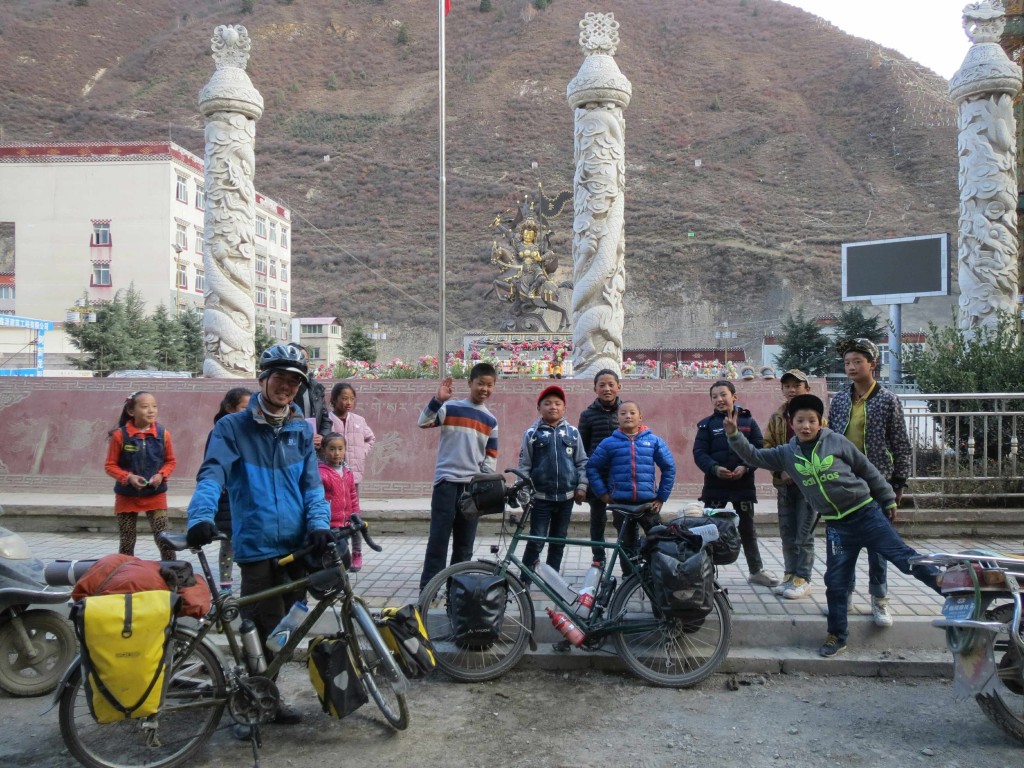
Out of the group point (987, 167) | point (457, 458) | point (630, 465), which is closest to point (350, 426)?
point (457, 458)

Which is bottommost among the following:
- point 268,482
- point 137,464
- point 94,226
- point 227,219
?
point 137,464

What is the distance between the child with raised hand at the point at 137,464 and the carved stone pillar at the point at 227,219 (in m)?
5.87

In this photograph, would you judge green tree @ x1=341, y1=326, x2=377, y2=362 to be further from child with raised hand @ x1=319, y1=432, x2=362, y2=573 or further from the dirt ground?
the dirt ground

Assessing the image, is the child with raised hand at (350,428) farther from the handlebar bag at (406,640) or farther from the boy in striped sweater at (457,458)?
the handlebar bag at (406,640)

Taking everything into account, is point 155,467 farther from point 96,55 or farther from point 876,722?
point 96,55

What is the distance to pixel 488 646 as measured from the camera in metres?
4.96

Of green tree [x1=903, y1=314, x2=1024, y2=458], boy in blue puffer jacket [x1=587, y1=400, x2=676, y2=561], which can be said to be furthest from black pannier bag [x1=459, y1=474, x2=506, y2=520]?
green tree [x1=903, y1=314, x2=1024, y2=458]

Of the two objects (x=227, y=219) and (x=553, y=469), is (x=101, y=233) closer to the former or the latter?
(x=227, y=219)

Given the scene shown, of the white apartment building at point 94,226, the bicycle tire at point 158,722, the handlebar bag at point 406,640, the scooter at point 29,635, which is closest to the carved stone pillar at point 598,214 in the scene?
the handlebar bag at point 406,640

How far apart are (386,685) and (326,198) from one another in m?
78.2

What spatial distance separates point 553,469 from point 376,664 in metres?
2.28

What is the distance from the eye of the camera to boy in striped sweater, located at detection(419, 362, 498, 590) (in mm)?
5938

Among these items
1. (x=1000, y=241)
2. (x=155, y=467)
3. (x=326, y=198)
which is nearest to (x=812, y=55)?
(x=326, y=198)

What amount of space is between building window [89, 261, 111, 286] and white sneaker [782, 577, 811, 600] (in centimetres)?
4604
